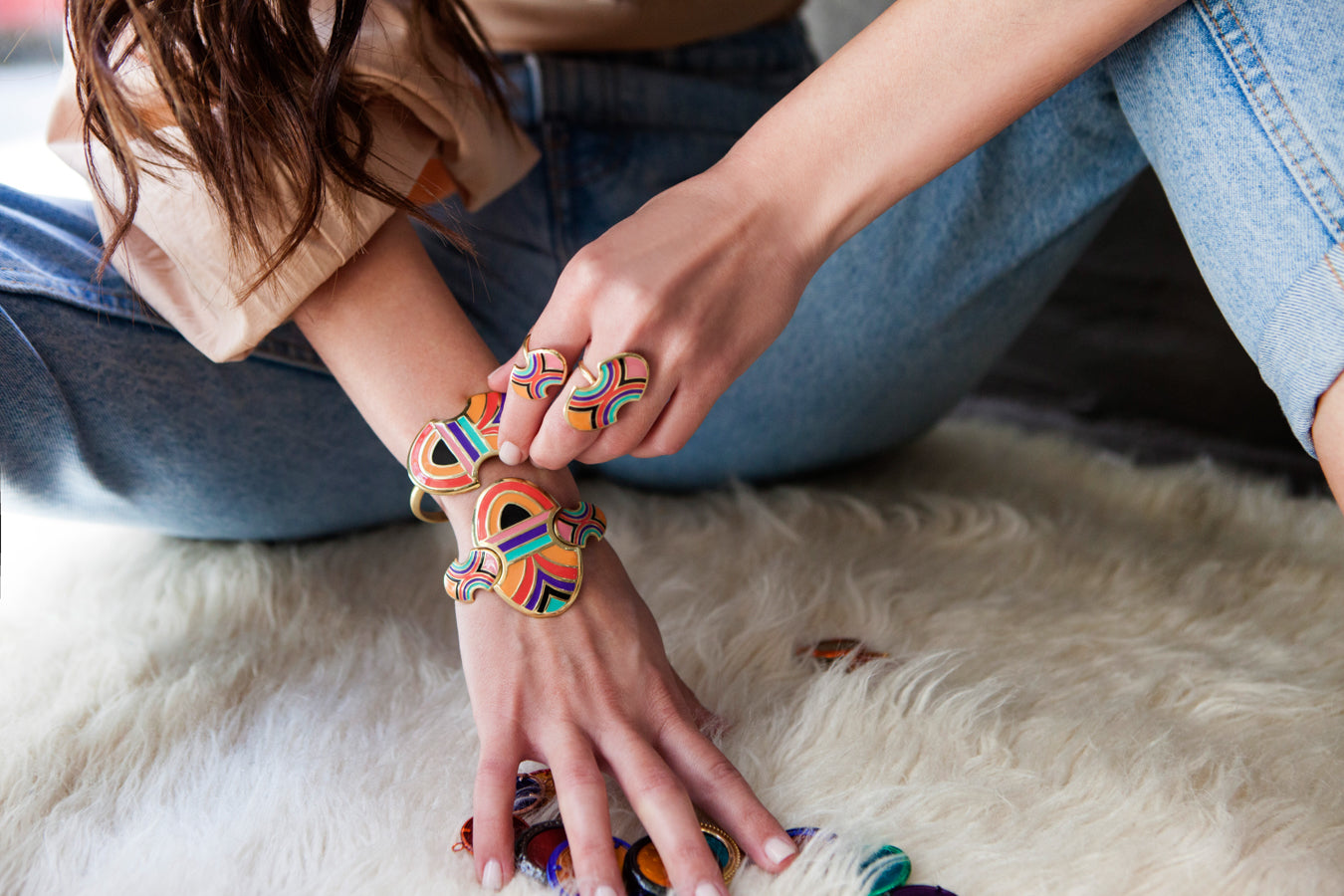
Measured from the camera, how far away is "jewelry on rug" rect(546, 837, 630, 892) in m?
0.52

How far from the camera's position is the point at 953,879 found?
51cm

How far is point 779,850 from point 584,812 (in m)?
0.12

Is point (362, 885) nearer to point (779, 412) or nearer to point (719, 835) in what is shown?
point (719, 835)

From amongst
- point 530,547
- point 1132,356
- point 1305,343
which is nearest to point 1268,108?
point 1305,343

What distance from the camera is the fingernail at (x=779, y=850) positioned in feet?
1.68

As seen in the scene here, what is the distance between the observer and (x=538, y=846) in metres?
0.54

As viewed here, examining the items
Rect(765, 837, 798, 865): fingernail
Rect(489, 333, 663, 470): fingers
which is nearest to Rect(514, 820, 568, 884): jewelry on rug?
Rect(765, 837, 798, 865): fingernail

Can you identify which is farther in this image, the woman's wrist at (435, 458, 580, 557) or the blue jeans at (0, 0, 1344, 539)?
the woman's wrist at (435, 458, 580, 557)

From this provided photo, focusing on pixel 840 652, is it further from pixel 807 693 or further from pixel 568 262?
pixel 568 262

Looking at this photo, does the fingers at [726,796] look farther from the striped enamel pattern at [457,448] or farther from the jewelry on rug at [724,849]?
the striped enamel pattern at [457,448]

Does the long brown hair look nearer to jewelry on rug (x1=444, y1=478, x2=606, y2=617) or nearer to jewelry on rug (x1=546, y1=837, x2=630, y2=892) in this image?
jewelry on rug (x1=444, y1=478, x2=606, y2=617)

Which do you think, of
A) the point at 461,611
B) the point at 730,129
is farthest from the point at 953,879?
the point at 730,129

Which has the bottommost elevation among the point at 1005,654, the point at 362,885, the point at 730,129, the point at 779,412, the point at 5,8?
the point at 1005,654

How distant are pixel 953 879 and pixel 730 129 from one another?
80cm
